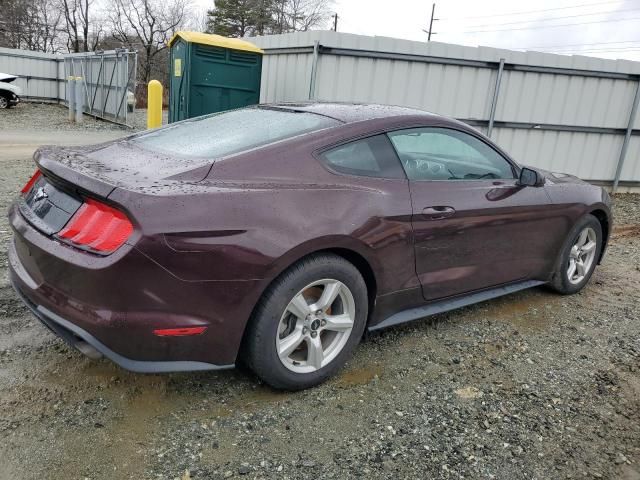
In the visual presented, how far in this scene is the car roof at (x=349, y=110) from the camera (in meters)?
3.17

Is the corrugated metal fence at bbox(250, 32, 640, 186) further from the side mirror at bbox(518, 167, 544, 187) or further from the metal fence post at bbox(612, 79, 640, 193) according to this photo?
the side mirror at bbox(518, 167, 544, 187)

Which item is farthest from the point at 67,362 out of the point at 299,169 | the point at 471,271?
the point at 471,271

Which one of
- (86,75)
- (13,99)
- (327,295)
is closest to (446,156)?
(327,295)

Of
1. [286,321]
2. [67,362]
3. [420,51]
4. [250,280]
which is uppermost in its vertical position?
[420,51]

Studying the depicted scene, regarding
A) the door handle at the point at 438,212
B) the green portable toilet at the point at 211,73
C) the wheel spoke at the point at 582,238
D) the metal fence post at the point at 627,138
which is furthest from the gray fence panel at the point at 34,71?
the door handle at the point at 438,212

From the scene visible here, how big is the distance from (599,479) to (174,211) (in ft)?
7.04

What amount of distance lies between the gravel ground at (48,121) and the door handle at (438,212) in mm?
14586

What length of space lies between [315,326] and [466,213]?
122cm

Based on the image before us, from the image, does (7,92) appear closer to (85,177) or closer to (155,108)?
(155,108)

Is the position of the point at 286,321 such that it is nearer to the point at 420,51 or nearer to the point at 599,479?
the point at 599,479

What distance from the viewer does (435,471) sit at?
2338mm

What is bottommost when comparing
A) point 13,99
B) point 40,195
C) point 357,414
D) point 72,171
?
point 13,99

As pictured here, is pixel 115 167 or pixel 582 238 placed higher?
pixel 115 167

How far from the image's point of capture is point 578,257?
4.52 m
